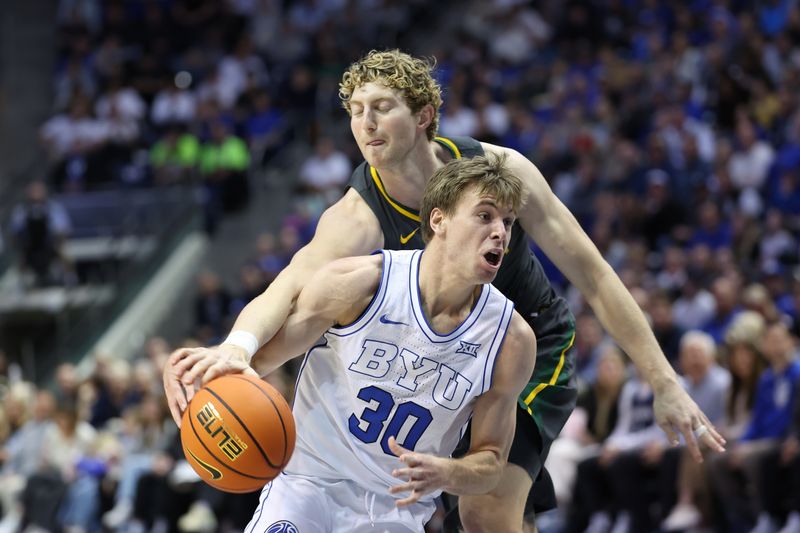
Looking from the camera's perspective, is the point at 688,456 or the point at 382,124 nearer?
the point at 382,124

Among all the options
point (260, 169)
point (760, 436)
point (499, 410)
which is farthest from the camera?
point (260, 169)

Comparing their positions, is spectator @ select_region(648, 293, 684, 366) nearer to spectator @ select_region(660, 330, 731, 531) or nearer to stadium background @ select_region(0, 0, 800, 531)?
stadium background @ select_region(0, 0, 800, 531)

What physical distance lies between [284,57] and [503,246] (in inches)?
526

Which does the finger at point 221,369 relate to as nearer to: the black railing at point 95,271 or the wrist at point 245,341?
the wrist at point 245,341

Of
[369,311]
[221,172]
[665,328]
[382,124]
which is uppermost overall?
[382,124]

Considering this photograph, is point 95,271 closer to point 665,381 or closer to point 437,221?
point 665,381

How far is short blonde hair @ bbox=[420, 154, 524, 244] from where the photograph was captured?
4285 millimetres

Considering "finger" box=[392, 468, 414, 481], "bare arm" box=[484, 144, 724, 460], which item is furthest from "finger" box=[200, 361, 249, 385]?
"bare arm" box=[484, 144, 724, 460]

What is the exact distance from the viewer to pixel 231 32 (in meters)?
17.6

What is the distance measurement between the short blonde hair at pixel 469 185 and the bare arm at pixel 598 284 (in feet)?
1.61

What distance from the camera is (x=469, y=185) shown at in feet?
14.2

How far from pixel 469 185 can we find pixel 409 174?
1.74 feet

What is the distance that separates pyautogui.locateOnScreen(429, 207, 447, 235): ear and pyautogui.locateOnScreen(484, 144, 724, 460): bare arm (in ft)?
2.00

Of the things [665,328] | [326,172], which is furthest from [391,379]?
[326,172]
